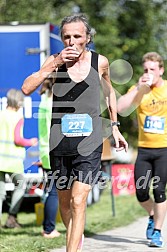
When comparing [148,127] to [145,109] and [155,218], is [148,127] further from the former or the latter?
[155,218]

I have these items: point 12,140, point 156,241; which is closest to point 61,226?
point 12,140

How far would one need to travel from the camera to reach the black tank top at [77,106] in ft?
18.1

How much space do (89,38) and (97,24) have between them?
655 inches

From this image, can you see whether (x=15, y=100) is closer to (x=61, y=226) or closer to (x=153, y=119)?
(x=153, y=119)

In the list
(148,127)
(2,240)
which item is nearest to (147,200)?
(148,127)

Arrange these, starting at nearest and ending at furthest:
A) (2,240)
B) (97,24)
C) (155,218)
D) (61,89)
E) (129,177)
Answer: (61,89)
(155,218)
(2,240)
(129,177)
(97,24)

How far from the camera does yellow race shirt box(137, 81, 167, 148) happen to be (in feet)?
24.7

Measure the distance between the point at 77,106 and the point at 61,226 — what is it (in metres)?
4.22

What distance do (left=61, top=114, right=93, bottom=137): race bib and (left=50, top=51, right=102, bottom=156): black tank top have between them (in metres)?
0.03

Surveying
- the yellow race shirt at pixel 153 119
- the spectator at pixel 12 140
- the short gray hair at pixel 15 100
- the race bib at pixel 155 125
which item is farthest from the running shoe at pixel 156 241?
the short gray hair at pixel 15 100

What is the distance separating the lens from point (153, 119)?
756 cm

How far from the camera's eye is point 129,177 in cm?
1461

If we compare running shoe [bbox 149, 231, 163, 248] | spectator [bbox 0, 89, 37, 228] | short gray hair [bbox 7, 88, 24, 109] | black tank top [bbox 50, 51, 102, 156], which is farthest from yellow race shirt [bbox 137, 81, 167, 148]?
black tank top [bbox 50, 51, 102, 156]

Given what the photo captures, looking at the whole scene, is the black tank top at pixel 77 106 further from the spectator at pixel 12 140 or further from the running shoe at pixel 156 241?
the spectator at pixel 12 140
